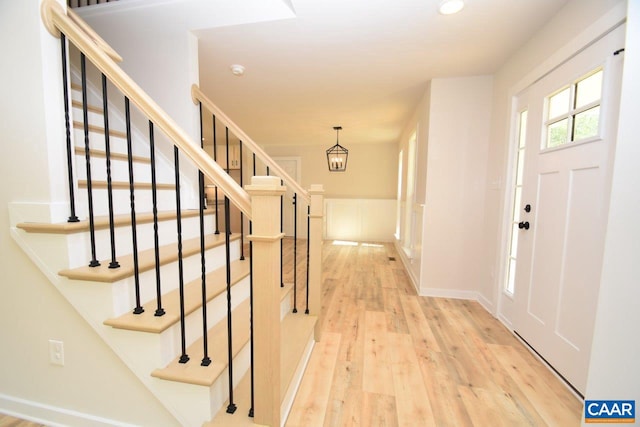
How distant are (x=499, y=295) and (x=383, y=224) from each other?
3.72 meters

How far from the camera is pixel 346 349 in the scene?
6.23 ft

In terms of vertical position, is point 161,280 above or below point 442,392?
above

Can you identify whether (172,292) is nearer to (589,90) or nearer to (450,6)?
(450,6)

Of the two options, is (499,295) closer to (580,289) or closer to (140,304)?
(580,289)

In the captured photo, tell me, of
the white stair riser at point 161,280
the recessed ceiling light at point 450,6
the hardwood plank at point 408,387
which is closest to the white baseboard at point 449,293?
the hardwood plank at point 408,387

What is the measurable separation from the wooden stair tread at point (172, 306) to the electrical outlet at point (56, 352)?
40 cm

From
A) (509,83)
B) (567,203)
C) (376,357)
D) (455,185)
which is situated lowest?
(376,357)

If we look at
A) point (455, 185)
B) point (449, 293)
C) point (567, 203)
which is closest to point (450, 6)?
point (567, 203)

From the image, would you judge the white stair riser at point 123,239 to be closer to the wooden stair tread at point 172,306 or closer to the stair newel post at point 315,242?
the wooden stair tread at point 172,306

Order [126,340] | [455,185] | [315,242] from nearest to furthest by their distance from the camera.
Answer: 1. [126,340]
2. [315,242]
3. [455,185]

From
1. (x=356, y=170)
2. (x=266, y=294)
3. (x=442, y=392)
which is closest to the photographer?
(x=266, y=294)

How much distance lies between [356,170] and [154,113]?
17.9 ft

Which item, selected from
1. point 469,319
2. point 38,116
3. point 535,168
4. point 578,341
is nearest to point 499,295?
point 469,319

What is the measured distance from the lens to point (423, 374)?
1.64m
